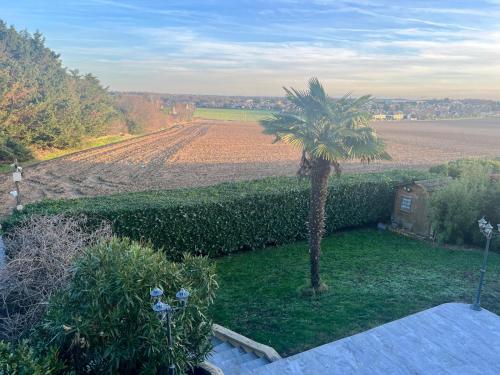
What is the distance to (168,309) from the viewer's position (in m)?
4.74

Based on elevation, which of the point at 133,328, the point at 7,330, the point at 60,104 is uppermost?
the point at 60,104

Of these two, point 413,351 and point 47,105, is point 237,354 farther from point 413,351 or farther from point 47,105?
point 47,105

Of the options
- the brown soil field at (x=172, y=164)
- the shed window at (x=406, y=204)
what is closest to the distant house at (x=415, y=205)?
the shed window at (x=406, y=204)

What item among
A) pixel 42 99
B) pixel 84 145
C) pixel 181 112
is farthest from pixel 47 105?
pixel 181 112

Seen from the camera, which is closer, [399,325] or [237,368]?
[237,368]

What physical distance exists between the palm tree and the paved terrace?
8.35ft

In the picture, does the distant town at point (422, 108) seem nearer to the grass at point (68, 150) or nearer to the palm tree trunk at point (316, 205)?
the grass at point (68, 150)

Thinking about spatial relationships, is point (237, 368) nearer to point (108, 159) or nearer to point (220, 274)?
point (220, 274)

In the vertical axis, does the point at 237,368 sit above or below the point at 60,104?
below

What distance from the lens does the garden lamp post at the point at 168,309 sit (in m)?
4.68

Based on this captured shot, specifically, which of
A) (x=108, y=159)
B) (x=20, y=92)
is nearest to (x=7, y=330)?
(x=108, y=159)

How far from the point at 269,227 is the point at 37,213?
25.0ft

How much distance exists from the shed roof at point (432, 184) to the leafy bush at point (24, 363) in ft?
47.6

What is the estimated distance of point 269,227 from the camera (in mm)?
14234
